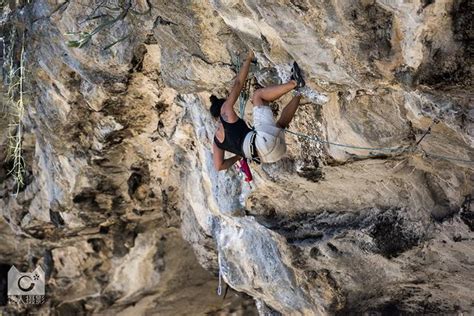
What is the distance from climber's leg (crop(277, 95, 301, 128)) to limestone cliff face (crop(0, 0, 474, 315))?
0.18m

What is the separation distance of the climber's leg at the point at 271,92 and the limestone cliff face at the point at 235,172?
160mm

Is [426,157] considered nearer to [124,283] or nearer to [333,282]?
[333,282]

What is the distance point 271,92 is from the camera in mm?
3607

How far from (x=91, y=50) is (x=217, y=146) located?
1.64 meters

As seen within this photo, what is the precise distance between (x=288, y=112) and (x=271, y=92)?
0.22 metres

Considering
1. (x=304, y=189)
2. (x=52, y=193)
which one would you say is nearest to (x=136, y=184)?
(x=52, y=193)

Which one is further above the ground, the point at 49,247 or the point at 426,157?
the point at 426,157

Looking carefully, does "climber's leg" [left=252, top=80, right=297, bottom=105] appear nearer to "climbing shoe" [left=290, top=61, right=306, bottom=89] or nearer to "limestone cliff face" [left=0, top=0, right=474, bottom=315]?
"climbing shoe" [left=290, top=61, right=306, bottom=89]

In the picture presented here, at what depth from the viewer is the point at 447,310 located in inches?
191

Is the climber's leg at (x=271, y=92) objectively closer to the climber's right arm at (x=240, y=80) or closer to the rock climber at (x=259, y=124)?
the rock climber at (x=259, y=124)

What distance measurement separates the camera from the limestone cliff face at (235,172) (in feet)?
9.78

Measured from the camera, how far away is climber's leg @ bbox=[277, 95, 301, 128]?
3.70 m

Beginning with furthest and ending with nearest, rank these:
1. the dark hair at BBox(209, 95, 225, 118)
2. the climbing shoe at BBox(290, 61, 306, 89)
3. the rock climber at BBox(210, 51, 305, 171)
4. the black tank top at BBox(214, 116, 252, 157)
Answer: the dark hair at BBox(209, 95, 225, 118), the black tank top at BBox(214, 116, 252, 157), the rock climber at BBox(210, 51, 305, 171), the climbing shoe at BBox(290, 61, 306, 89)

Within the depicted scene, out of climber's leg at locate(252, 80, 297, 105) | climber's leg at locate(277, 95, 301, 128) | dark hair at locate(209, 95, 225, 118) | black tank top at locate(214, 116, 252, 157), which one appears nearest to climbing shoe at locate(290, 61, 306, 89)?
climber's leg at locate(252, 80, 297, 105)
